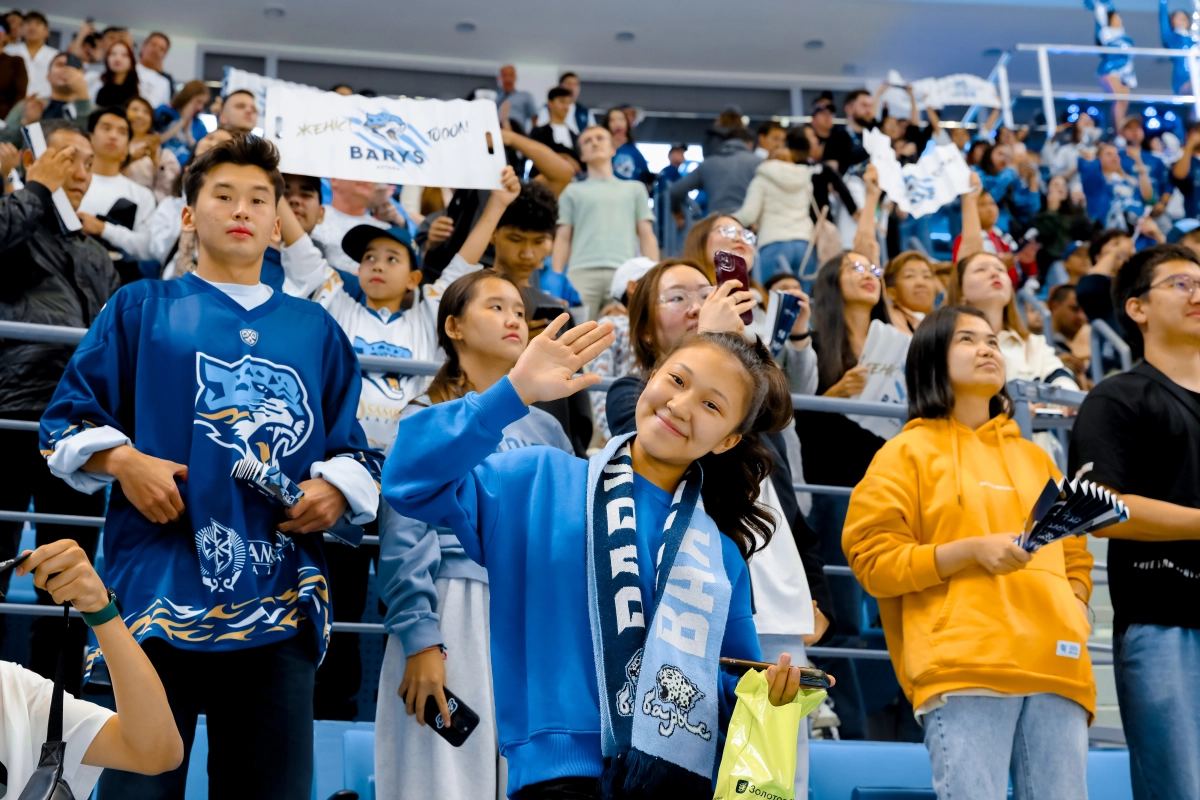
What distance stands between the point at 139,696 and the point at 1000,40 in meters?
15.9

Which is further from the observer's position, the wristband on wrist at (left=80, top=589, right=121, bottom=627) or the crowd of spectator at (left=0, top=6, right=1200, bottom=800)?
the crowd of spectator at (left=0, top=6, right=1200, bottom=800)

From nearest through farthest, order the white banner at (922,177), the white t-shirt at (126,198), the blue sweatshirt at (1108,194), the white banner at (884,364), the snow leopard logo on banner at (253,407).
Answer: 1. the snow leopard logo on banner at (253,407)
2. the white banner at (884,364)
3. the white t-shirt at (126,198)
4. the white banner at (922,177)
5. the blue sweatshirt at (1108,194)

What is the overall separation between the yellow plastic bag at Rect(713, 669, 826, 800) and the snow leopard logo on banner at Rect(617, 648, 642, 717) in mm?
162

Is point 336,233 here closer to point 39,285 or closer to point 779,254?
point 39,285

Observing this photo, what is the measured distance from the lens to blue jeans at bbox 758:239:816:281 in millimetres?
7879

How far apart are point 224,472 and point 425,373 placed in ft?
4.12

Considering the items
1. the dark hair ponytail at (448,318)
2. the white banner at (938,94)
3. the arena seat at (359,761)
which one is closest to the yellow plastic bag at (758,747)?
the dark hair ponytail at (448,318)

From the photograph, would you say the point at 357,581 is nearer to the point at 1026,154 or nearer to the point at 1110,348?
the point at 1110,348

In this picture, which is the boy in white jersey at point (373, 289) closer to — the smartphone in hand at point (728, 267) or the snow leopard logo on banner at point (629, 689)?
the smartphone in hand at point (728, 267)

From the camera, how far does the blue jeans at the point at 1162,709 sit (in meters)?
3.00

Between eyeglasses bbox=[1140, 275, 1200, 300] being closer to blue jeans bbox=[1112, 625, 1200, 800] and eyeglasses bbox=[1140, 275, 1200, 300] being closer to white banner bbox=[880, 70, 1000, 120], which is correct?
blue jeans bbox=[1112, 625, 1200, 800]

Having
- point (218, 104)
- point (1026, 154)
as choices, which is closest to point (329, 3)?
point (218, 104)

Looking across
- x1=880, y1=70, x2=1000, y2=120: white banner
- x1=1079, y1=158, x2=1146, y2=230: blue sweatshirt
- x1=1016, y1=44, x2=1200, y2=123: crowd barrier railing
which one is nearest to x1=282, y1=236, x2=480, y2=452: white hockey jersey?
x1=880, y1=70, x2=1000, y2=120: white banner

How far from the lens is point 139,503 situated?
242cm
